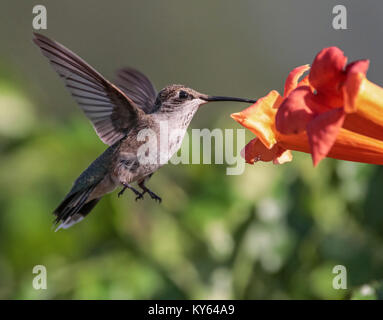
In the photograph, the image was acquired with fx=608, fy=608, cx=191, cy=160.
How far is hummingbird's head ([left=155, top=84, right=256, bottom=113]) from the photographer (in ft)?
8.39

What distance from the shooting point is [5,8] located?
28.7 ft

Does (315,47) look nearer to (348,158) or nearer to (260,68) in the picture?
(260,68)

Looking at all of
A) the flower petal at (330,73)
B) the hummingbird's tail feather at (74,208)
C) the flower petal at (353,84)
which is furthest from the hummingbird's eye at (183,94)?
the flower petal at (353,84)

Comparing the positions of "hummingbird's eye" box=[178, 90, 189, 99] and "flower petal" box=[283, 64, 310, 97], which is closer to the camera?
"flower petal" box=[283, 64, 310, 97]

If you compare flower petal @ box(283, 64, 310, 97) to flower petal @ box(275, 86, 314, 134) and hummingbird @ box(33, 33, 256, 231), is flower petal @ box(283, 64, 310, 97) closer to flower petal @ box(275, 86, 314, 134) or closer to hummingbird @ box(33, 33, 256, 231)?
flower petal @ box(275, 86, 314, 134)

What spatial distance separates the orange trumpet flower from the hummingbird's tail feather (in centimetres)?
116

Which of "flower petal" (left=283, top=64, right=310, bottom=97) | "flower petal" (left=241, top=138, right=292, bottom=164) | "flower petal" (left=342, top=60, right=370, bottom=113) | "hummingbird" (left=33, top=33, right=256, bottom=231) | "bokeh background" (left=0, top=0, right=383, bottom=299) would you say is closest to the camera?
"flower petal" (left=342, top=60, right=370, bottom=113)

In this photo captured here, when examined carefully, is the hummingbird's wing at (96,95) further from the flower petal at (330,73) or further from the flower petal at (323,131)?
the flower petal at (323,131)

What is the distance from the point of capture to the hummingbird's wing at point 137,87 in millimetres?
2982

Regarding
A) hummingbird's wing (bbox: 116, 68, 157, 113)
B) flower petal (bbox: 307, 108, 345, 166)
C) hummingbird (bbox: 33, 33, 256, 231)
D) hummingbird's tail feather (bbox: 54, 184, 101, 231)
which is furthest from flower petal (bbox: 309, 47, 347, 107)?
hummingbird's wing (bbox: 116, 68, 157, 113)

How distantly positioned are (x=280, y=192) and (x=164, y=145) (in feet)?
2.41

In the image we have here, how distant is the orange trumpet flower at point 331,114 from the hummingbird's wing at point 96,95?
87 cm

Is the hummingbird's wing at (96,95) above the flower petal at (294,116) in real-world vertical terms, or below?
above

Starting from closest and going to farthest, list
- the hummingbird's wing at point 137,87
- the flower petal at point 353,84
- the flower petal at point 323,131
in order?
the flower petal at point 323,131, the flower petal at point 353,84, the hummingbird's wing at point 137,87
